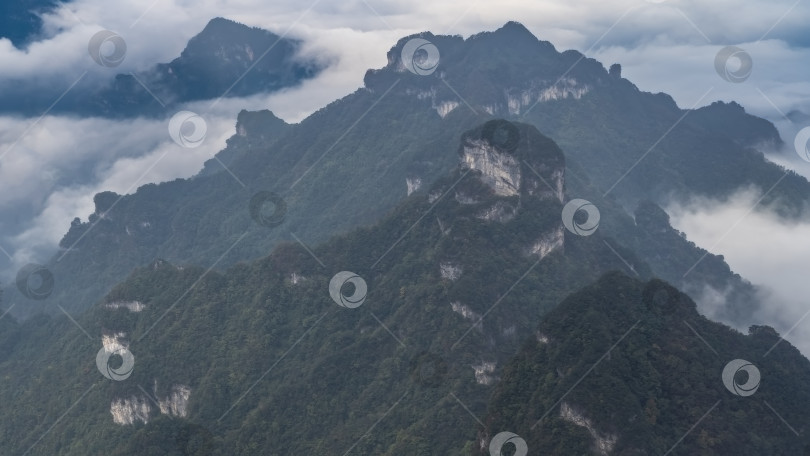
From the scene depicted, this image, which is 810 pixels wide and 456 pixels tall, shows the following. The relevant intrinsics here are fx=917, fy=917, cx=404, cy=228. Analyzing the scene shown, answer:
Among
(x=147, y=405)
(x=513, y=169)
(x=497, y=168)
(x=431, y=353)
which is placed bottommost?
(x=147, y=405)

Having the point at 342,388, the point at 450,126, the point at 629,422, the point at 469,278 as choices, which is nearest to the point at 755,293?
the point at 450,126

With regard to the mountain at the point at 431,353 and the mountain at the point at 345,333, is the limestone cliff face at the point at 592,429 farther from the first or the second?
the mountain at the point at 345,333

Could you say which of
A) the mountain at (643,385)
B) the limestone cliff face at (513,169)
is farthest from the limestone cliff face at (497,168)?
the mountain at (643,385)

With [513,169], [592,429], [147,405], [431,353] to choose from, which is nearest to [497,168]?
[513,169]

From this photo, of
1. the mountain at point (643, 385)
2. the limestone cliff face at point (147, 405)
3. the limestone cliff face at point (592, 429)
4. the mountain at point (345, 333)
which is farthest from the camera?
the limestone cliff face at point (147, 405)

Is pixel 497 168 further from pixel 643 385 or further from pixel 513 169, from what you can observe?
pixel 643 385

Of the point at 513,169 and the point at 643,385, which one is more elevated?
the point at 513,169
